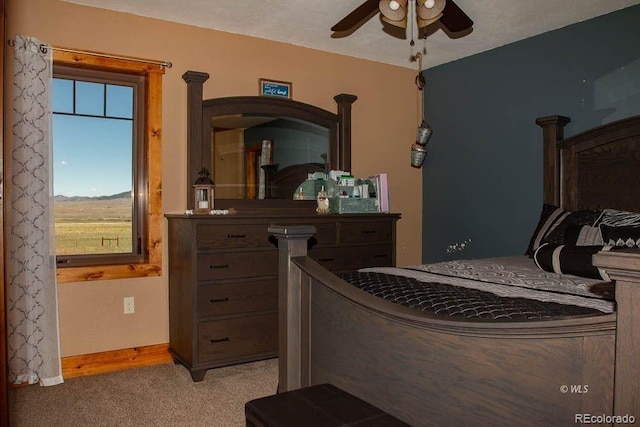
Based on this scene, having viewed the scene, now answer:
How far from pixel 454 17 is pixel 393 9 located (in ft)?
1.34

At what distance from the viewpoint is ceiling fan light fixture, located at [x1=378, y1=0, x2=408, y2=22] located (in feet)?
8.05

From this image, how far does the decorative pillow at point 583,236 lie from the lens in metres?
2.60

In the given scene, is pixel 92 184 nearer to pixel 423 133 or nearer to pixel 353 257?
pixel 353 257

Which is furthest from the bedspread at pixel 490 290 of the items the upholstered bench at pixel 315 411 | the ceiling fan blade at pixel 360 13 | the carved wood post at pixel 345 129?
the carved wood post at pixel 345 129

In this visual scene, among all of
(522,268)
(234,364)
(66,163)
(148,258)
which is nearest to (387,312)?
(522,268)

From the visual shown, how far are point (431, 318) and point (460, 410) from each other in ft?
0.86

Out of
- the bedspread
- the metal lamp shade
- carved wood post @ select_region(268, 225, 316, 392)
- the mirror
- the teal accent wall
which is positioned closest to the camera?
the bedspread

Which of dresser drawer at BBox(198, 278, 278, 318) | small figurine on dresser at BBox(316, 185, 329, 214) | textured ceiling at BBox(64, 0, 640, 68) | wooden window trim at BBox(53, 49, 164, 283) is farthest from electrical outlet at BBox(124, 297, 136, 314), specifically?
textured ceiling at BBox(64, 0, 640, 68)

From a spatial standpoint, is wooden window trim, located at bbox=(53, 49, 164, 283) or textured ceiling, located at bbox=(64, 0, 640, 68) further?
wooden window trim, located at bbox=(53, 49, 164, 283)

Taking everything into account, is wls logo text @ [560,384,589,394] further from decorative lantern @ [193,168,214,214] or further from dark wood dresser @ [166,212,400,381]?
decorative lantern @ [193,168,214,214]

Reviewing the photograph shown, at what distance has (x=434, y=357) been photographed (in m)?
1.45

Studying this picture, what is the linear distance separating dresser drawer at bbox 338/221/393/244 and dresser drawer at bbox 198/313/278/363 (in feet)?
2.66

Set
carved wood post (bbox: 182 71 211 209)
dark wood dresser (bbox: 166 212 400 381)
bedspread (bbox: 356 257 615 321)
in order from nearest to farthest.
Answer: bedspread (bbox: 356 257 615 321) → dark wood dresser (bbox: 166 212 400 381) → carved wood post (bbox: 182 71 211 209)

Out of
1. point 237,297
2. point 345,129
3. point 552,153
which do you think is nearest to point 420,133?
point 345,129
